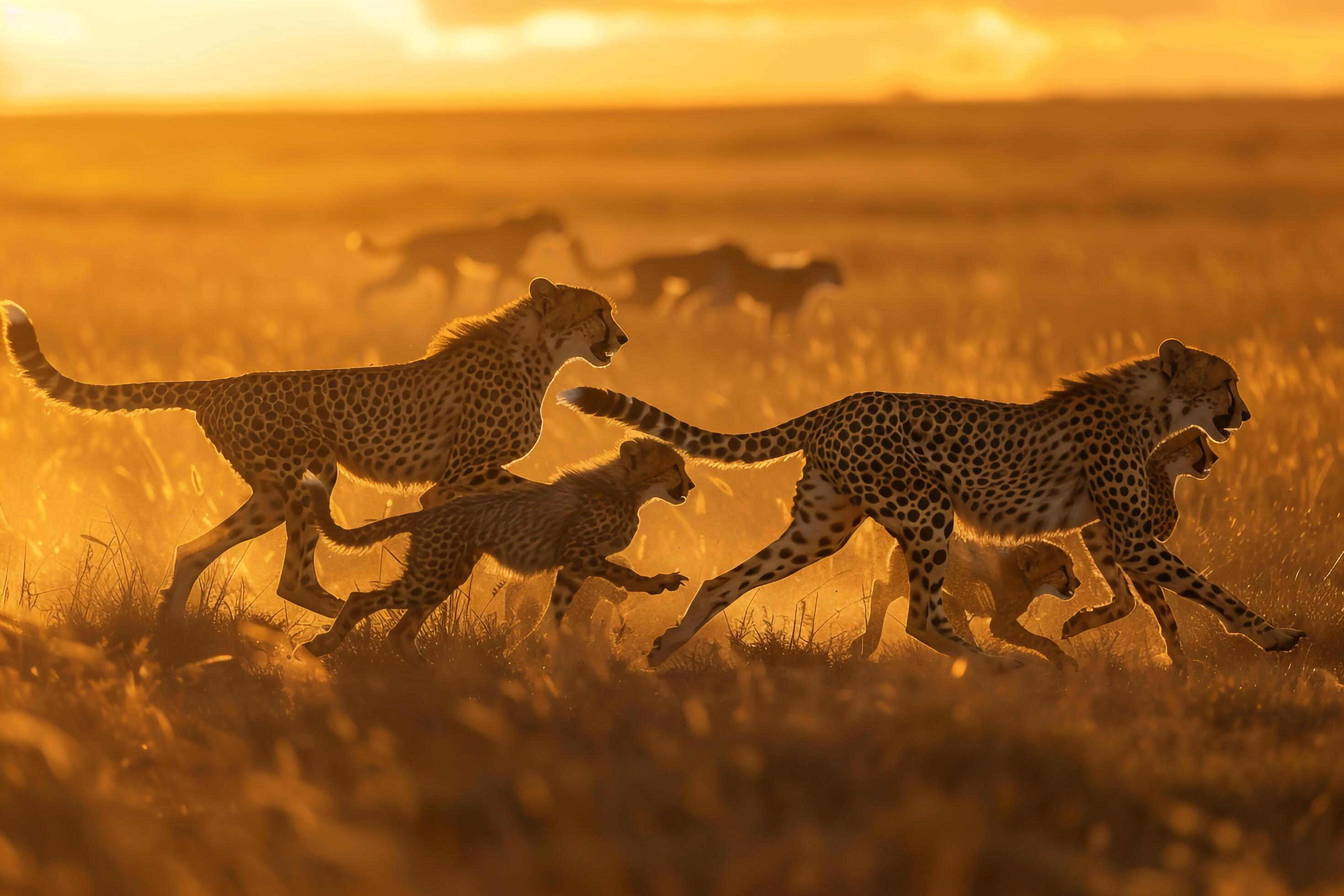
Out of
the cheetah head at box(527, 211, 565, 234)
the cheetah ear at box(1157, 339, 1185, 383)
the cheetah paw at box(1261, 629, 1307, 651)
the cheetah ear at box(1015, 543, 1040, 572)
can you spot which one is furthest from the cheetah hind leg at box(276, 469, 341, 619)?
the cheetah head at box(527, 211, 565, 234)

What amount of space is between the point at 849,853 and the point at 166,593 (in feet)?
12.1

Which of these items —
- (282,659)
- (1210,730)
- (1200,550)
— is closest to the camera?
(1210,730)

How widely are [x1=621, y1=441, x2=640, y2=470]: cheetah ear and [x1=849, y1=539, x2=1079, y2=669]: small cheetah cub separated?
3.51ft

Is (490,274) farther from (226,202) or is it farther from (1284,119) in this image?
(1284,119)

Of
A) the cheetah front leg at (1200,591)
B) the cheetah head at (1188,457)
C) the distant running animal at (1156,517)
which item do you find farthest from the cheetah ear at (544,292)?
the cheetah head at (1188,457)

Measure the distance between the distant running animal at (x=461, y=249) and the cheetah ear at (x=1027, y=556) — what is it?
10.2 meters

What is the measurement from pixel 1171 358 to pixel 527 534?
2.51 metres

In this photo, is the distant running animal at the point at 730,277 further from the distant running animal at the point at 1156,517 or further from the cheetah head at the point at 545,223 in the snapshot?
the distant running animal at the point at 1156,517

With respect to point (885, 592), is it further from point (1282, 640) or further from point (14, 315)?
point (14, 315)

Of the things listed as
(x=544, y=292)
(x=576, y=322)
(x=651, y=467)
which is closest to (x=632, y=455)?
(x=651, y=467)

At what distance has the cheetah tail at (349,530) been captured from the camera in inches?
233


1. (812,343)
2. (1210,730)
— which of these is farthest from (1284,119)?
(1210,730)

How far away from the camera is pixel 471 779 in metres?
3.75

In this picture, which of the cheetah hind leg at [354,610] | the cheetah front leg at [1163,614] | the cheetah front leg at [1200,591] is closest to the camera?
the cheetah hind leg at [354,610]
